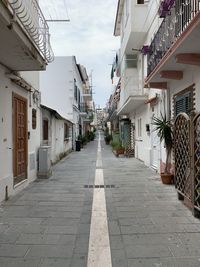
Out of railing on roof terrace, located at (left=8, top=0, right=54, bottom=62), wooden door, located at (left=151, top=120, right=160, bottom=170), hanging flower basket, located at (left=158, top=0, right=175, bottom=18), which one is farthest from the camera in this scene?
wooden door, located at (left=151, top=120, right=160, bottom=170)

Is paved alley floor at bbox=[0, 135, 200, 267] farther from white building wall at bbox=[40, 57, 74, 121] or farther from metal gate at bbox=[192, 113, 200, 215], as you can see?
white building wall at bbox=[40, 57, 74, 121]

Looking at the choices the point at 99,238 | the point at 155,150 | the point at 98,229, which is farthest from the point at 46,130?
the point at 99,238

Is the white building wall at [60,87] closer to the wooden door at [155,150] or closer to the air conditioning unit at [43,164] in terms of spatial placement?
the wooden door at [155,150]

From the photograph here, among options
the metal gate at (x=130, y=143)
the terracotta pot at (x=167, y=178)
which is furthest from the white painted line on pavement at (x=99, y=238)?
the metal gate at (x=130, y=143)

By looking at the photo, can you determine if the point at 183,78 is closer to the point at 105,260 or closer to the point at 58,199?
the point at 58,199

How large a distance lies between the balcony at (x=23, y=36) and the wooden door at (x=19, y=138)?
1144 millimetres

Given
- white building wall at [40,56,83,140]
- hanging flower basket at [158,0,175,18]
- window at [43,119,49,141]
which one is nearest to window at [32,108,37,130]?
window at [43,119,49,141]

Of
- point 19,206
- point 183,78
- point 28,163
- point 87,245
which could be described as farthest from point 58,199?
point 183,78

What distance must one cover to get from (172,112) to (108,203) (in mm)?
4194

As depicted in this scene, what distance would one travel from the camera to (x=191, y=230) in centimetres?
522

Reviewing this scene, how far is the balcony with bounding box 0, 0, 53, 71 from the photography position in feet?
17.5

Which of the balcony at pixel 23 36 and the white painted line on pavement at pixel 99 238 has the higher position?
the balcony at pixel 23 36

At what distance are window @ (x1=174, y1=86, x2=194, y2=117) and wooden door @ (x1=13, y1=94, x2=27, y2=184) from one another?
168 inches

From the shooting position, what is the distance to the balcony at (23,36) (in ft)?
17.5
